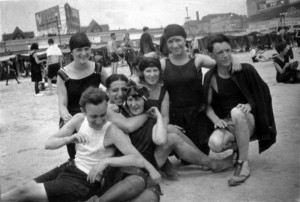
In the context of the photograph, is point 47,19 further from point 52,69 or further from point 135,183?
point 135,183

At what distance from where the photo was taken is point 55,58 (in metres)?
10.7

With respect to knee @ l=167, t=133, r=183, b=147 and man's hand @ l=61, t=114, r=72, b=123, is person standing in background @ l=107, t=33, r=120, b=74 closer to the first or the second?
man's hand @ l=61, t=114, r=72, b=123

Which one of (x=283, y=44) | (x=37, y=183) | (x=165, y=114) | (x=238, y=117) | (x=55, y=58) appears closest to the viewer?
(x=37, y=183)

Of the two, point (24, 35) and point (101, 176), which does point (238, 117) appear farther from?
point (24, 35)

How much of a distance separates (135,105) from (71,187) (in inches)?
37.8

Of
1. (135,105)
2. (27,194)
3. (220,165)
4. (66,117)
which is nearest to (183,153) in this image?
(220,165)

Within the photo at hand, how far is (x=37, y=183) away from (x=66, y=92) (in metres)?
1.36

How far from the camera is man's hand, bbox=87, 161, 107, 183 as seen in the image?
2.53 meters

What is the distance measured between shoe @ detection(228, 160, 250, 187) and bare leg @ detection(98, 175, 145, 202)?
910 mm

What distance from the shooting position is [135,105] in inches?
122

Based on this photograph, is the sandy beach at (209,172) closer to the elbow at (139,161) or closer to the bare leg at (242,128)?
the bare leg at (242,128)

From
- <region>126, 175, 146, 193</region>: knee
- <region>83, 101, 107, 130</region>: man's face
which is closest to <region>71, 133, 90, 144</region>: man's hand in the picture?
<region>83, 101, 107, 130</region>: man's face

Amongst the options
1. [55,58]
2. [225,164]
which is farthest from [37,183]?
[55,58]

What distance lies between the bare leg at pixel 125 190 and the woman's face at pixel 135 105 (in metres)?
0.73
